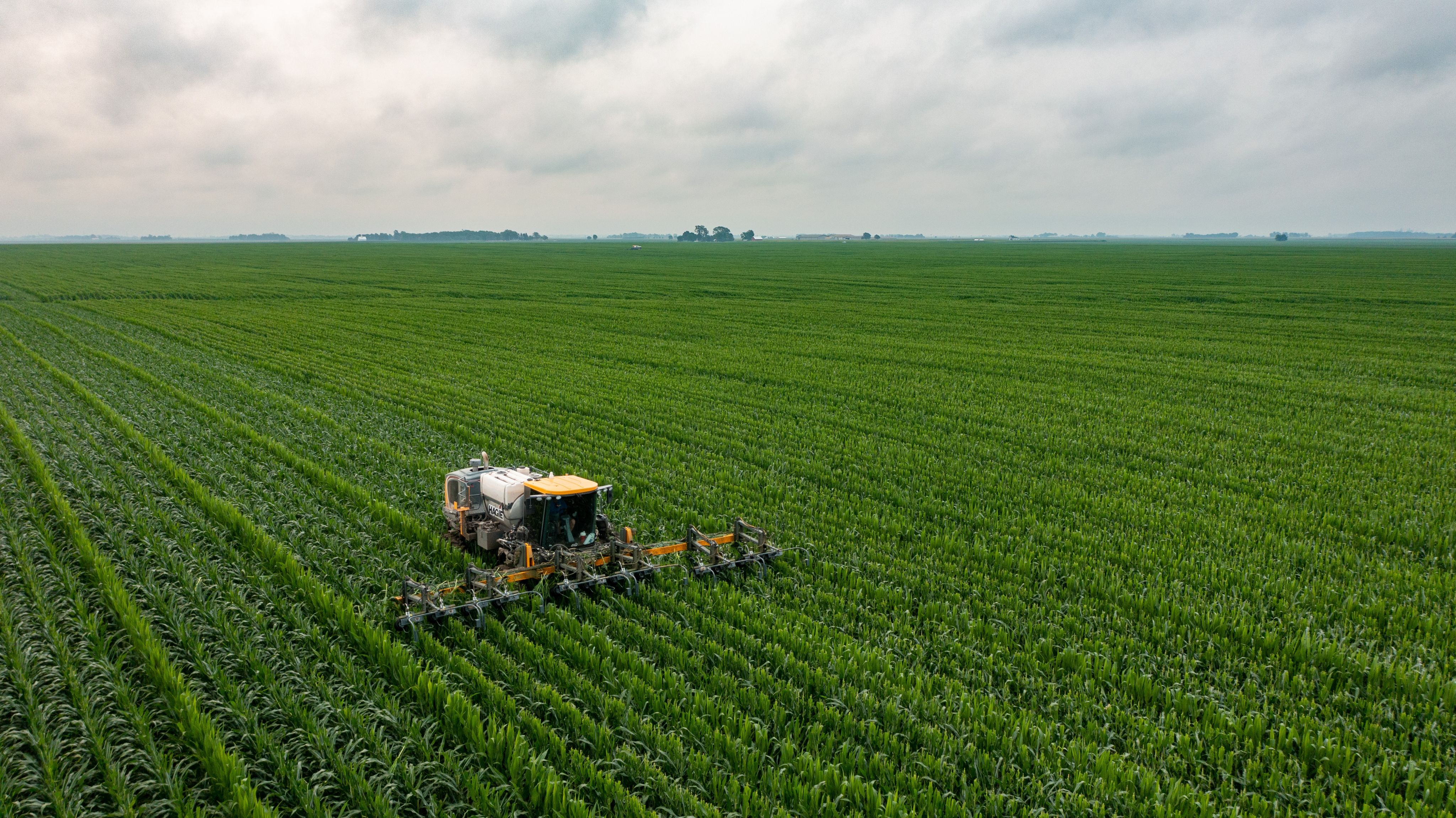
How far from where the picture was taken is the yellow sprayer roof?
11.3 m

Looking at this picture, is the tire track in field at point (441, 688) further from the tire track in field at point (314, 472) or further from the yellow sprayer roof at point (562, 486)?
the yellow sprayer roof at point (562, 486)

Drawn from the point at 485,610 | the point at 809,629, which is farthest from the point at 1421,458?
the point at 485,610

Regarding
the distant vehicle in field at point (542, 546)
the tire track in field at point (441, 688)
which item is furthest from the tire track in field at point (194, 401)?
the tire track in field at point (441, 688)

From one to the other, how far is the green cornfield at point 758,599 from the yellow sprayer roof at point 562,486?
1636 millimetres

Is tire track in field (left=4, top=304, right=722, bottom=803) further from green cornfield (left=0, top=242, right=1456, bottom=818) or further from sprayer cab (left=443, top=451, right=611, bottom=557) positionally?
sprayer cab (left=443, top=451, right=611, bottom=557)

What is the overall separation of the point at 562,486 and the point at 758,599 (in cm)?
313

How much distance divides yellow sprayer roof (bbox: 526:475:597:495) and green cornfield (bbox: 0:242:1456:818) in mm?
1636

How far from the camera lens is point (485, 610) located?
10.1m

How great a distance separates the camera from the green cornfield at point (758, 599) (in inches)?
284

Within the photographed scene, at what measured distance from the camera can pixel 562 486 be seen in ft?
38.2

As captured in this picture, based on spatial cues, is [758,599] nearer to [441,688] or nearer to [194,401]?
[441,688]

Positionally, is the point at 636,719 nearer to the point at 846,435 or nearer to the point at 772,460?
the point at 772,460

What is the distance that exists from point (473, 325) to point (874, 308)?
23.6 m

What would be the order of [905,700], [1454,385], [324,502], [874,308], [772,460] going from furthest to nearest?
[874,308] → [1454,385] → [772,460] → [324,502] → [905,700]
